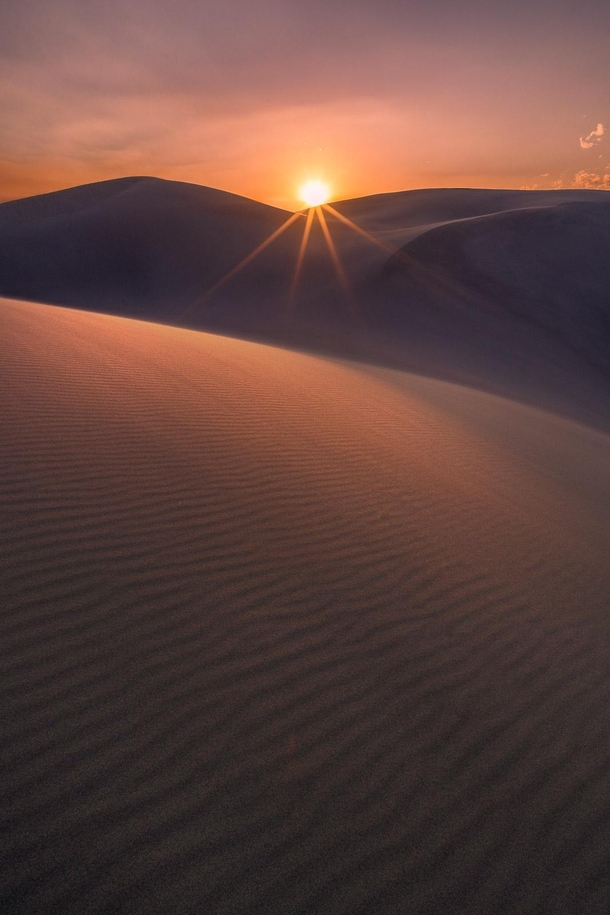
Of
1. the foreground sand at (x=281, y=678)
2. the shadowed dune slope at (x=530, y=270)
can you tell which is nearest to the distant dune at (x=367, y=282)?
the shadowed dune slope at (x=530, y=270)

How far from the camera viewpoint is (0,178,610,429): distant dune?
22422 mm

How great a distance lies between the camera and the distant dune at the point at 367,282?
22422 mm

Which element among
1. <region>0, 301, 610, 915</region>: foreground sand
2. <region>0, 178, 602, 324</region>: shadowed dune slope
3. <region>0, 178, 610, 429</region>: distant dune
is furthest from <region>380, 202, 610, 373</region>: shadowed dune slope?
<region>0, 301, 610, 915</region>: foreground sand

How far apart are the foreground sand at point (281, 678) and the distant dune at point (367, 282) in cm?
1397

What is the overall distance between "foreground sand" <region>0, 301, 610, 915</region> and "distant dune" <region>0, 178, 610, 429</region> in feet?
45.8

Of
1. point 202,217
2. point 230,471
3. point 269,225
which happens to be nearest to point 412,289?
point 269,225

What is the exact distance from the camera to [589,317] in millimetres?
26375

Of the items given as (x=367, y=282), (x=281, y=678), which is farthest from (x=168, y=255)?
(x=281, y=678)

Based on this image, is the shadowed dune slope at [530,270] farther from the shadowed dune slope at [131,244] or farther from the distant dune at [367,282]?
the shadowed dune slope at [131,244]

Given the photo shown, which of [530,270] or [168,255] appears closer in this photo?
[530,270]

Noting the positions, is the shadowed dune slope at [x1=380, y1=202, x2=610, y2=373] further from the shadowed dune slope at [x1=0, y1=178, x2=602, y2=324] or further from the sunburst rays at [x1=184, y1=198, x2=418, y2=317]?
the shadowed dune slope at [x1=0, y1=178, x2=602, y2=324]

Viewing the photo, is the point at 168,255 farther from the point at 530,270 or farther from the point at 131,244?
the point at 530,270

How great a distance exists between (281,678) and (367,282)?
88.0 feet

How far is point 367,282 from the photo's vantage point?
92.3ft
